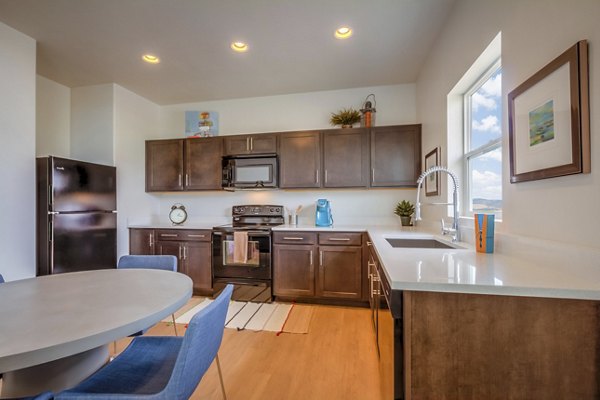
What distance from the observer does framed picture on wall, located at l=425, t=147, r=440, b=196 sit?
235cm

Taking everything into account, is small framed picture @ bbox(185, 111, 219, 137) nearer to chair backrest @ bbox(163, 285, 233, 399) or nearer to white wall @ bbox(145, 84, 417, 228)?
white wall @ bbox(145, 84, 417, 228)

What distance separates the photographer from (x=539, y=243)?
3.49 feet

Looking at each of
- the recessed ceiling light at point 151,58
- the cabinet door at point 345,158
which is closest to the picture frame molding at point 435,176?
the cabinet door at point 345,158

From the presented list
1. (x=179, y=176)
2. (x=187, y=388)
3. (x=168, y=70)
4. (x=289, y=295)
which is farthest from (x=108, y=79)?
(x=187, y=388)

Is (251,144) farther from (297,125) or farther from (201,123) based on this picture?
(201,123)

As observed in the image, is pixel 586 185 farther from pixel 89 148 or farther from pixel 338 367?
pixel 89 148

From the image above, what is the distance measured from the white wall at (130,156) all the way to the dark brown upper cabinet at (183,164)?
0.45 ft

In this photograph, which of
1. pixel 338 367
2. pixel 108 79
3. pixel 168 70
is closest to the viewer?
pixel 338 367

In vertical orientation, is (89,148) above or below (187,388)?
above

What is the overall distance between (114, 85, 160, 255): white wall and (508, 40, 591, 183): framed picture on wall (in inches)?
154

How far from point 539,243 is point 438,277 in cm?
55

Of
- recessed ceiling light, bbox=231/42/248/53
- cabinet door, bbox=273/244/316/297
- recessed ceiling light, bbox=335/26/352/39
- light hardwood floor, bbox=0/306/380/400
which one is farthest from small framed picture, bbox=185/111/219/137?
light hardwood floor, bbox=0/306/380/400

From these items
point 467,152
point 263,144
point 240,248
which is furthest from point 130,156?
point 467,152

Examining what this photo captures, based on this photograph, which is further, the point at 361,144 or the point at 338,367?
the point at 361,144
